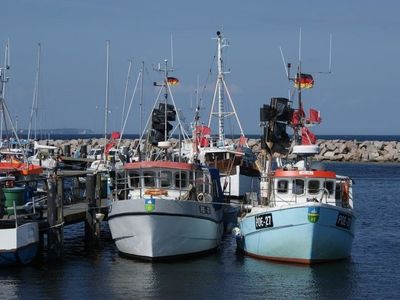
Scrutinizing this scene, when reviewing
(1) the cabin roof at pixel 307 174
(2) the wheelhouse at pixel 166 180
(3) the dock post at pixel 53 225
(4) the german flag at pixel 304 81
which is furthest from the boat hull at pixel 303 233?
(3) the dock post at pixel 53 225

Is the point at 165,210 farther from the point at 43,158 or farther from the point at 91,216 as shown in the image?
the point at 43,158

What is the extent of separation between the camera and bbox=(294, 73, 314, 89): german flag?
29141 mm

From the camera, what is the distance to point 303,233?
25641mm

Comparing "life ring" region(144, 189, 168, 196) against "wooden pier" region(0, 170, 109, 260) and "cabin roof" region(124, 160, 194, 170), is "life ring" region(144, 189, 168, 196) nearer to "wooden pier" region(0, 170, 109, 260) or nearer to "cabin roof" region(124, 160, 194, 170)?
"cabin roof" region(124, 160, 194, 170)

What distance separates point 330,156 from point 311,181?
83.4m

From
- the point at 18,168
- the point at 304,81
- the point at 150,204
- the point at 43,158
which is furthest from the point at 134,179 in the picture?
the point at 43,158

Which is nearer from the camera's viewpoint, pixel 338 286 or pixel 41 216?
pixel 338 286

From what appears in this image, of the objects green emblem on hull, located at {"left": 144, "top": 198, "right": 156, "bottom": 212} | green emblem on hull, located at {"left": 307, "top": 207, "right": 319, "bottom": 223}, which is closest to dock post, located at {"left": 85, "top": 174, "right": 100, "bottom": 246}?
green emblem on hull, located at {"left": 144, "top": 198, "right": 156, "bottom": 212}

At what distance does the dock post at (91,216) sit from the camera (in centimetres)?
3073

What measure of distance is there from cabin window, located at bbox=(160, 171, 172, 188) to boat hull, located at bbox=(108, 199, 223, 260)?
151cm

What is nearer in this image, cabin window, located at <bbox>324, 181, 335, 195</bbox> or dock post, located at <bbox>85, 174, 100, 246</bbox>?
cabin window, located at <bbox>324, 181, 335, 195</bbox>

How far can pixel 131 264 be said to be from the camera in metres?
27.0

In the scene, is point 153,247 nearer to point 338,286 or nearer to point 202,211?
point 202,211

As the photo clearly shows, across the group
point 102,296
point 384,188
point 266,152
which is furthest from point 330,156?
point 102,296
